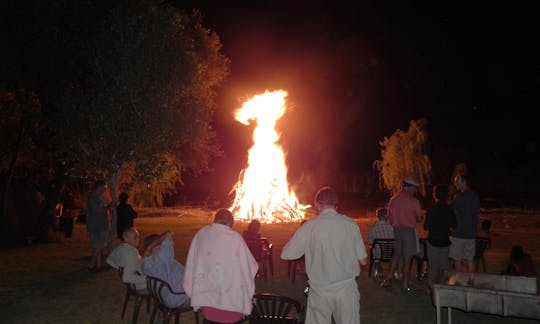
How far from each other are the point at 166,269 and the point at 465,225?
5.37 meters

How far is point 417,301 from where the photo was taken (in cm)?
866

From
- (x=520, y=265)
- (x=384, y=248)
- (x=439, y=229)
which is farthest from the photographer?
(x=384, y=248)

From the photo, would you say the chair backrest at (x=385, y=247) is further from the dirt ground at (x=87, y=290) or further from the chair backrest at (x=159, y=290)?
the chair backrest at (x=159, y=290)

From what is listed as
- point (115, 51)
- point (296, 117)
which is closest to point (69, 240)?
point (115, 51)

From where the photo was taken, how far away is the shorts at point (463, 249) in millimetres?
8883

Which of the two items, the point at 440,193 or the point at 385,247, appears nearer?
the point at 440,193

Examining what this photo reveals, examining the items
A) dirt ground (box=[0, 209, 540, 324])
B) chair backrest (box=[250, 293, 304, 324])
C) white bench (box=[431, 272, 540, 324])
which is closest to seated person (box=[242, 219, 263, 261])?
dirt ground (box=[0, 209, 540, 324])

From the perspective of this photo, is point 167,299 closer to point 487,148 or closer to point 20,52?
point 20,52

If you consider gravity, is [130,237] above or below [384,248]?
above

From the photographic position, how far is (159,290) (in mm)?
6320

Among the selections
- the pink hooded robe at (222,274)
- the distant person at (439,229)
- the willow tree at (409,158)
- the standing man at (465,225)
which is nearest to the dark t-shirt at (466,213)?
the standing man at (465,225)

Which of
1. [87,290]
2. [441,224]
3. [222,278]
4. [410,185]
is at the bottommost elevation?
[87,290]

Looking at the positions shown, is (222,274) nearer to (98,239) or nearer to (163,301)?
(163,301)

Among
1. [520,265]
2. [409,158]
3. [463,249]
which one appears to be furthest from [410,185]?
[409,158]
